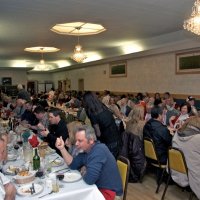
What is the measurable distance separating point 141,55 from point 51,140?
21.9ft

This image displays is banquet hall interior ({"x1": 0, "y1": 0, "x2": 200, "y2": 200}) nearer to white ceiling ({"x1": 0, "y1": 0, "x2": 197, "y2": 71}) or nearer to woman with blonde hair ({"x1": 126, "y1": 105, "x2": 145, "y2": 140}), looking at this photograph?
white ceiling ({"x1": 0, "y1": 0, "x2": 197, "y2": 71})

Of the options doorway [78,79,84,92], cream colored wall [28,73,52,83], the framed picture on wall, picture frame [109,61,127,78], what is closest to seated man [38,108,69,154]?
picture frame [109,61,127,78]

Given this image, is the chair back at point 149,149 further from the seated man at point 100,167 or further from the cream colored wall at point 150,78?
the cream colored wall at point 150,78

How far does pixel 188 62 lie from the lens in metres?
8.16

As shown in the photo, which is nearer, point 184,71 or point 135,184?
point 135,184

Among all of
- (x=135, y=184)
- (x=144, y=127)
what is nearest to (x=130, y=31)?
(x=144, y=127)

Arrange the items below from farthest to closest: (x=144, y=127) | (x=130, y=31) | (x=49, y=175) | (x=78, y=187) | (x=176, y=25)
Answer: (x=130, y=31)
(x=176, y=25)
(x=144, y=127)
(x=49, y=175)
(x=78, y=187)

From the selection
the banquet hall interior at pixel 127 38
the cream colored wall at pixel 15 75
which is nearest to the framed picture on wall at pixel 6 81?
the cream colored wall at pixel 15 75

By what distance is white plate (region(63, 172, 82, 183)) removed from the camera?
2.44 metres

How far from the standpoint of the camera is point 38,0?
4582 mm

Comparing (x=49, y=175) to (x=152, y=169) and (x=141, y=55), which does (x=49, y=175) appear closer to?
(x=152, y=169)

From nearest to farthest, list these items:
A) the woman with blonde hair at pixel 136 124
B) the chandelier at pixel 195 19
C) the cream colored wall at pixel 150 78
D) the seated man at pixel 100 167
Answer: the seated man at pixel 100 167
the chandelier at pixel 195 19
the woman with blonde hair at pixel 136 124
the cream colored wall at pixel 150 78

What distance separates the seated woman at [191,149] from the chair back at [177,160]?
0.20 feet

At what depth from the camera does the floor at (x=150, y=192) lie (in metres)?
3.86
